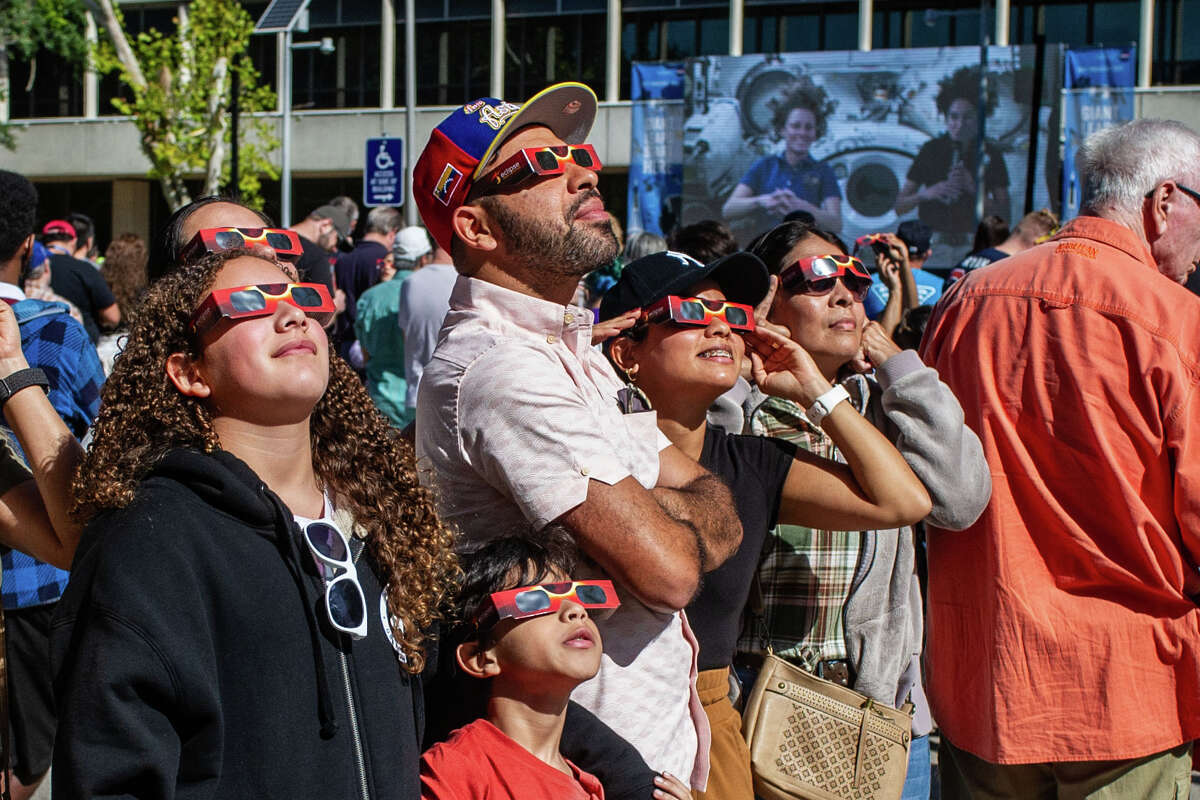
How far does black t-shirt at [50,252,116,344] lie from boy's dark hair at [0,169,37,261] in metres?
3.79

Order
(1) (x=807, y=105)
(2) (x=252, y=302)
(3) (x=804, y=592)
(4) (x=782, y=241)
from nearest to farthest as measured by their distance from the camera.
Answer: (2) (x=252, y=302) → (3) (x=804, y=592) → (4) (x=782, y=241) → (1) (x=807, y=105)

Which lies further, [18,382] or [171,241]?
[171,241]

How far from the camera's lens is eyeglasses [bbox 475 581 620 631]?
266 centimetres

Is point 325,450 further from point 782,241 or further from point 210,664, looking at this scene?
point 782,241

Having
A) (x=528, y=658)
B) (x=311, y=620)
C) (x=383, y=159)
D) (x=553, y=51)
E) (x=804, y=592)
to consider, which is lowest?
(x=804, y=592)

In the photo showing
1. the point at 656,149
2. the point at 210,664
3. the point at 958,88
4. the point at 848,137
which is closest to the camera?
the point at 210,664

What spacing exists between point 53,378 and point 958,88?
59.2ft

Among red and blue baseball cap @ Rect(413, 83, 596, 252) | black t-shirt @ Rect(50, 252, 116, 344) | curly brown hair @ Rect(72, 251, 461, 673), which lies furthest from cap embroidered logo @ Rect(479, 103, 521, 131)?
black t-shirt @ Rect(50, 252, 116, 344)

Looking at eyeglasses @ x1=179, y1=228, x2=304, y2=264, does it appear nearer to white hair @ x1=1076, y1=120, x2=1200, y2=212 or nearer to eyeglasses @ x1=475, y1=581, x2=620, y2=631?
eyeglasses @ x1=475, y1=581, x2=620, y2=631

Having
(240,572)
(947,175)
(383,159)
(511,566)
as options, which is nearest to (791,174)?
(947,175)

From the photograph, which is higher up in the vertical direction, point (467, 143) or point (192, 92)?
point (192, 92)

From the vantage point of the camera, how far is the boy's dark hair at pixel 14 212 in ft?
13.1

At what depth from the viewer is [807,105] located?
67.4ft

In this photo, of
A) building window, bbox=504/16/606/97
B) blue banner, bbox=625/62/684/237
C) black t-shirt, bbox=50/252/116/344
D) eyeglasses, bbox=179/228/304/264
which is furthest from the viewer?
building window, bbox=504/16/606/97
